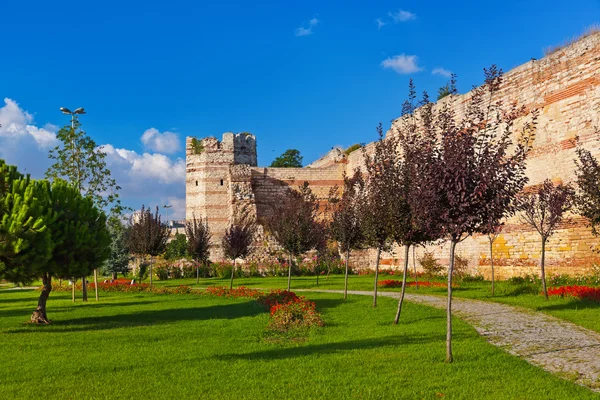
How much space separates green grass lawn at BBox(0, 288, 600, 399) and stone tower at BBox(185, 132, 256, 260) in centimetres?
3233

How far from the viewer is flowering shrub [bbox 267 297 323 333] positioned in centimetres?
1130

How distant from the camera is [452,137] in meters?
8.36

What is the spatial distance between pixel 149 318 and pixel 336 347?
6.67 meters

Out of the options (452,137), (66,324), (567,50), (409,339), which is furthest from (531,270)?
(66,324)

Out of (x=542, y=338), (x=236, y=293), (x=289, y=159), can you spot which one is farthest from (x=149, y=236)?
(x=289, y=159)

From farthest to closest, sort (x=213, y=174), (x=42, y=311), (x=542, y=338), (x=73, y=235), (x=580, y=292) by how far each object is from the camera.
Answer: (x=213, y=174)
(x=580, y=292)
(x=42, y=311)
(x=73, y=235)
(x=542, y=338)

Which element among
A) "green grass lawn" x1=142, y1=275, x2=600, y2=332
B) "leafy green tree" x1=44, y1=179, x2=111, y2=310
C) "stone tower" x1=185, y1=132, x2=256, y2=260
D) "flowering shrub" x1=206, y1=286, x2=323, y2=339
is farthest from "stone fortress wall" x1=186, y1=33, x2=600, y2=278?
"stone tower" x1=185, y1=132, x2=256, y2=260

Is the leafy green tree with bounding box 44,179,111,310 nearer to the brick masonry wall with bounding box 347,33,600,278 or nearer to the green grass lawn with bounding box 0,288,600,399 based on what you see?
the green grass lawn with bounding box 0,288,600,399

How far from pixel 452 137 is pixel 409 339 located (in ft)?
12.8

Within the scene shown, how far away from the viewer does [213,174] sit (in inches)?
1908

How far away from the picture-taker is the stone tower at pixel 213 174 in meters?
46.4

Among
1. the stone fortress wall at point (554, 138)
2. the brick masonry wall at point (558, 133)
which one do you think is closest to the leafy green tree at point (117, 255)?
the stone fortress wall at point (554, 138)

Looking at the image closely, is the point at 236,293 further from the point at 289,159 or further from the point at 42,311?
the point at 289,159

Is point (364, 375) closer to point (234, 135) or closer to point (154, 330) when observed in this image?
point (154, 330)
